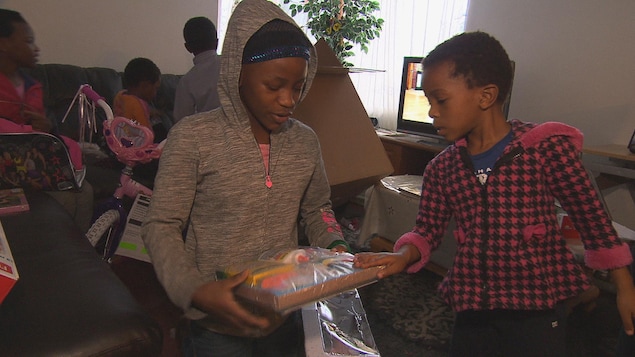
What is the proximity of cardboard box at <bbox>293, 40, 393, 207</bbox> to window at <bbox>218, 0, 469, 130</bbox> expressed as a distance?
1.68m

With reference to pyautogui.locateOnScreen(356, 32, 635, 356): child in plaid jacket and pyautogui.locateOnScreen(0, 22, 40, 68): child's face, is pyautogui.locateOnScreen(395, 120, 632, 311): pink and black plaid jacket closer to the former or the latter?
pyautogui.locateOnScreen(356, 32, 635, 356): child in plaid jacket

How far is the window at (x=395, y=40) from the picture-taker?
346 centimetres

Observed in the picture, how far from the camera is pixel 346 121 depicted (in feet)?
6.27

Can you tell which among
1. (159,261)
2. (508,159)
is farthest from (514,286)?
(159,261)

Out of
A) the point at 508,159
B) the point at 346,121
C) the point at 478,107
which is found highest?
the point at 478,107

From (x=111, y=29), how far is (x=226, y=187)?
325cm

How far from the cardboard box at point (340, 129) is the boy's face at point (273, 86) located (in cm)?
87

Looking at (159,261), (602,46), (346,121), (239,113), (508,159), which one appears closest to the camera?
(159,261)

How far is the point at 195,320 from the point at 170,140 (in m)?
0.38

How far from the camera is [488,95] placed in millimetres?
1006

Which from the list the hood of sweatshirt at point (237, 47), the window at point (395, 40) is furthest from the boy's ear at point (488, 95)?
the window at point (395, 40)

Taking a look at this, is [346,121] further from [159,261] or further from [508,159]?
[159,261]

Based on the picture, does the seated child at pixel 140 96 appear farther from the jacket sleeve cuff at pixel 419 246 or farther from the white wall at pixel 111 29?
the jacket sleeve cuff at pixel 419 246

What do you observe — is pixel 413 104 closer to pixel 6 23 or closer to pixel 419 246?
pixel 419 246
